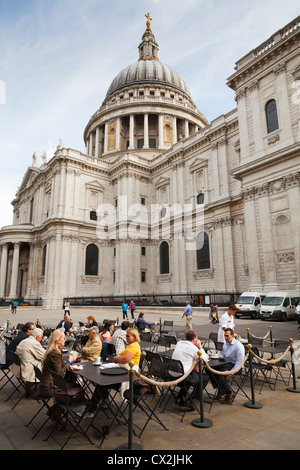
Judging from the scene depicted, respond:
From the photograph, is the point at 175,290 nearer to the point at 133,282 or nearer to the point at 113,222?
the point at 133,282

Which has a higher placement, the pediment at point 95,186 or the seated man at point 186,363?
the pediment at point 95,186

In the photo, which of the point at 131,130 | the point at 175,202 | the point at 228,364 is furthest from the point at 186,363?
the point at 131,130

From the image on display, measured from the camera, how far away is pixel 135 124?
55.1 meters

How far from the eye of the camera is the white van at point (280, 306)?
18797 mm

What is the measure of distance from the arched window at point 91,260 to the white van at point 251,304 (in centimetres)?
2307

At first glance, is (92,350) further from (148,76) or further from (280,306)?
(148,76)

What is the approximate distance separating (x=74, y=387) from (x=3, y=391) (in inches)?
115

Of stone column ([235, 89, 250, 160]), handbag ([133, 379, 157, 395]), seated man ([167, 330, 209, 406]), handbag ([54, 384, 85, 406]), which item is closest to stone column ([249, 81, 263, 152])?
stone column ([235, 89, 250, 160])

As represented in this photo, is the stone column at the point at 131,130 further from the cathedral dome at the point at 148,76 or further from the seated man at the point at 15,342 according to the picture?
the seated man at the point at 15,342

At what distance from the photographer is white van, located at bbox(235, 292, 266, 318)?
21.0 m

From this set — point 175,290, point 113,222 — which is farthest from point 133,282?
point 113,222

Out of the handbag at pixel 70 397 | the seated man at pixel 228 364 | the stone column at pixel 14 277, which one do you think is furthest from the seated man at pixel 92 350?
the stone column at pixel 14 277

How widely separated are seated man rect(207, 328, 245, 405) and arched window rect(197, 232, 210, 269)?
26999 millimetres

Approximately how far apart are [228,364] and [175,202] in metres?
33.0
